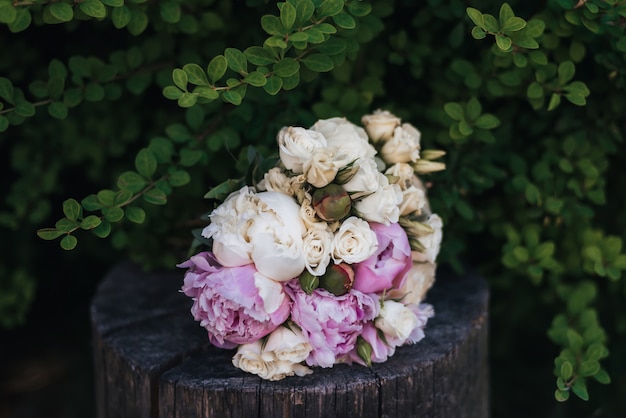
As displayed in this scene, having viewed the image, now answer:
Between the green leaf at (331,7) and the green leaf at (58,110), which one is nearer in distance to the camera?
the green leaf at (331,7)

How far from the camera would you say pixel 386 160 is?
5.73ft

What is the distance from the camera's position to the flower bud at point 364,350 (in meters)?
1.57

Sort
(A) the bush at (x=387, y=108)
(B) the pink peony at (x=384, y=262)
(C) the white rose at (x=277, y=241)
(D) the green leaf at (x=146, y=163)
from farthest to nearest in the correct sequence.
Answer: (D) the green leaf at (x=146, y=163) < (A) the bush at (x=387, y=108) < (B) the pink peony at (x=384, y=262) < (C) the white rose at (x=277, y=241)

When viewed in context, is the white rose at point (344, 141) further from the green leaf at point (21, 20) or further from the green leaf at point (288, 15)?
the green leaf at point (21, 20)

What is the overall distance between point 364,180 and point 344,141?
127 millimetres

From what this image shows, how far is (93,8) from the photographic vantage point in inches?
60.2

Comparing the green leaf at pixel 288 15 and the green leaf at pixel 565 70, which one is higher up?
the green leaf at pixel 288 15

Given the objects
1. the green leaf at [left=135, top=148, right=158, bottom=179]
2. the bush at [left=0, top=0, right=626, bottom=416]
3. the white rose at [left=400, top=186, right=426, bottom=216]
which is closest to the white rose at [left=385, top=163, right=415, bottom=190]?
the white rose at [left=400, top=186, right=426, bottom=216]

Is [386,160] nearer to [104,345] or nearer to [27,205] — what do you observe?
[104,345]

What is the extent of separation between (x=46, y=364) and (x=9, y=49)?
4.65ft

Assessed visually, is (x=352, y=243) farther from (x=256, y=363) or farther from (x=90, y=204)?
(x=90, y=204)

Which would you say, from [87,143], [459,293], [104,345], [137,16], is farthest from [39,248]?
[459,293]

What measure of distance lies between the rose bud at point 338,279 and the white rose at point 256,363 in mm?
203

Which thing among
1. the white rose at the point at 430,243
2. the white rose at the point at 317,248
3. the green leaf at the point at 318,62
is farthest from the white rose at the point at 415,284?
the green leaf at the point at 318,62
